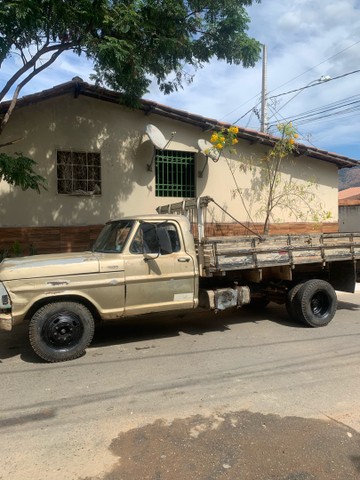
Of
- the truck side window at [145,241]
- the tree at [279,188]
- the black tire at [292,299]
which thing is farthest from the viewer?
the tree at [279,188]

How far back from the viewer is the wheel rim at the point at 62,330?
17.8 ft

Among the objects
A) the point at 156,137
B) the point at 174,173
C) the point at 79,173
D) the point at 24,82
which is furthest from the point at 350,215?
the point at 24,82

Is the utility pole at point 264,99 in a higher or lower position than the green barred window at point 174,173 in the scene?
higher

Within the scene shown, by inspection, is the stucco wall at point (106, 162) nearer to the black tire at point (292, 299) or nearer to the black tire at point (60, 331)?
the black tire at point (292, 299)

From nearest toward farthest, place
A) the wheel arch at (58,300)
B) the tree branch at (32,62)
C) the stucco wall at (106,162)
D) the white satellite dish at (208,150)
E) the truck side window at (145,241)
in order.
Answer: the wheel arch at (58,300), the truck side window at (145,241), the tree branch at (32,62), the stucco wall at (106,162), the white satellite dish at (208,150)

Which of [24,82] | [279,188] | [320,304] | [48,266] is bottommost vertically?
[320,304]

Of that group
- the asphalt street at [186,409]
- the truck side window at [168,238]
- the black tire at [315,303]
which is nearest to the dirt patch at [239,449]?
the asphalt street at [186,409]

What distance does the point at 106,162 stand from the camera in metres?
11.0

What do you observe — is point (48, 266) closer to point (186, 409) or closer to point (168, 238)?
point (168, 238)

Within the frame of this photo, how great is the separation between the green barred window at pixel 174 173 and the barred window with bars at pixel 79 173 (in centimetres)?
171

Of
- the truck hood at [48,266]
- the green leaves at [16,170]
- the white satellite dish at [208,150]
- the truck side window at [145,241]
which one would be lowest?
the truck hood at [48,266]

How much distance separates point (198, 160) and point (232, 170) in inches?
45.1

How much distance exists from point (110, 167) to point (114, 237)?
16.6ft

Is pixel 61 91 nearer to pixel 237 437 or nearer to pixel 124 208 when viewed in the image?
pixel 124 208
